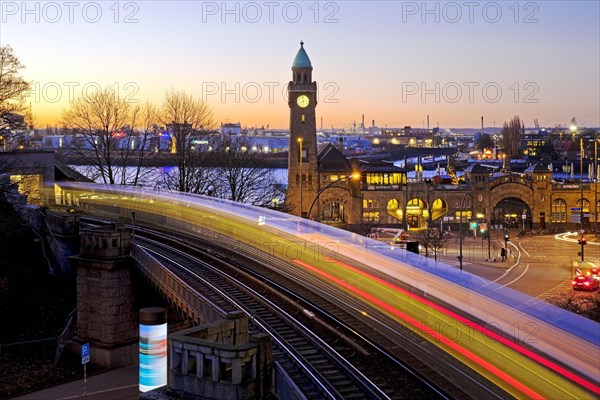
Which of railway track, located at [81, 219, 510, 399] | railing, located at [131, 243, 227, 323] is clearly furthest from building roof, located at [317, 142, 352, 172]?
railway track, located at [81, 219, 510, 399]

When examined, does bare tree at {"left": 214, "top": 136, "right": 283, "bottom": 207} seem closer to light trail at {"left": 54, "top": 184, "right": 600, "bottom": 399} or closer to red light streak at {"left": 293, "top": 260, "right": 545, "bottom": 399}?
light trail at {"left": 54, "top": 184, "right": 600, "bottom": 399}

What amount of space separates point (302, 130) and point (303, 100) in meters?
3.20

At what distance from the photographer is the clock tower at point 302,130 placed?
7225 centimetres

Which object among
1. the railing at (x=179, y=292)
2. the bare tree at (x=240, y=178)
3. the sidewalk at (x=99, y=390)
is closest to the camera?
the railing at (x=179, y=292)

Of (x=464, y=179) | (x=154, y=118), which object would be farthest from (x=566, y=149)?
(x=154, y=118)

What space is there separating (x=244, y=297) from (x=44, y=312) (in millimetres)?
15511

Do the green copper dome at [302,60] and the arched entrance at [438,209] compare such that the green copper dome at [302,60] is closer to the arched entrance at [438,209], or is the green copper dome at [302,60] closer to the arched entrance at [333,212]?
the arched entrance at [333,212]

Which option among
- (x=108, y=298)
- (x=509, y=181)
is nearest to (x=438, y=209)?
(x=509, y=181)

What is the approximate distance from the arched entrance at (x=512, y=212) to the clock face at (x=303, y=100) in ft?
77.8

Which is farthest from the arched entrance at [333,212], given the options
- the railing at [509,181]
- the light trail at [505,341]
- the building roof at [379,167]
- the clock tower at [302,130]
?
the light trail at [505,341]

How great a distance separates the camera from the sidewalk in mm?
24156

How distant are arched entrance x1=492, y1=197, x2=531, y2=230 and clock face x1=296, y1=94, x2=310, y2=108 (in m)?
23.7

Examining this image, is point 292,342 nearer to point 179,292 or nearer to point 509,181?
point 179,292

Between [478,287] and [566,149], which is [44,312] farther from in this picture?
[566,149]
